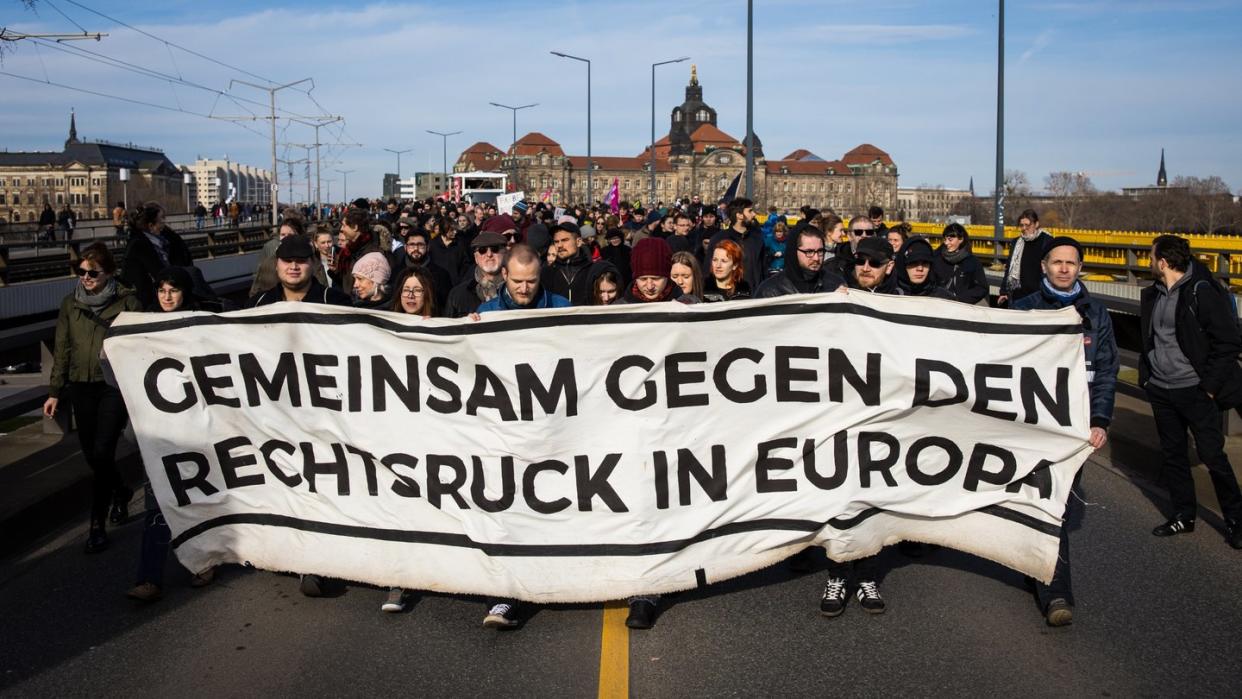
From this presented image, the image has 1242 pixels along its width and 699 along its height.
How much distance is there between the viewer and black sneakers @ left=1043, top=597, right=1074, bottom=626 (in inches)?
210

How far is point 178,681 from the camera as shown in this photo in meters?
4.79

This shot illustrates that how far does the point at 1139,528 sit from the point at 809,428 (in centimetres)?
280

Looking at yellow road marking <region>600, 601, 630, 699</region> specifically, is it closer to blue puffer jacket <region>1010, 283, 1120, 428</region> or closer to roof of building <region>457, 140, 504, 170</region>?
blue puffer jacket <region>1010, 283, 1120, 428</region>

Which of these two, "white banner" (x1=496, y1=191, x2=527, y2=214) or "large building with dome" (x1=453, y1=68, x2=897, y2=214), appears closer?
"white banner" (x1=496, y1=191, x2=527, y2=214)

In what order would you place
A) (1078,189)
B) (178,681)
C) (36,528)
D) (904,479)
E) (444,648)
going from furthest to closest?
(1078,189)
(36,528)
(904,479)
(444,648)
(178,681)

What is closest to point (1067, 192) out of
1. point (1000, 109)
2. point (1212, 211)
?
point (1212, 211)

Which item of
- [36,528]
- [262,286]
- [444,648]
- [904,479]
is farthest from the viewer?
[262,286]

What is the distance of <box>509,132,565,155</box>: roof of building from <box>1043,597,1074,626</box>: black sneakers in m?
182

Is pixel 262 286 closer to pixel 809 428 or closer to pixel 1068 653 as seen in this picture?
pixel 809 428

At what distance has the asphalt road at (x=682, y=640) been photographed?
15.5 feet

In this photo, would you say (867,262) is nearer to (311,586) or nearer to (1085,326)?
(1085,326)

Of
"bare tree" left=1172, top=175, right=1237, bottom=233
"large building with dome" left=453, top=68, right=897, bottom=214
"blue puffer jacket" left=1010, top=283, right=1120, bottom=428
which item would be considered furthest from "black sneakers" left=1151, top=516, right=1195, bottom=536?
"large building with dome" left=453, top=68, right=897, bottom=214

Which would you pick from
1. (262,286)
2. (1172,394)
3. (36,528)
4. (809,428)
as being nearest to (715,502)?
(809,428)

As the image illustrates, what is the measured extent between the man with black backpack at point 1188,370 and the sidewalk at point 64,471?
72cm
